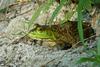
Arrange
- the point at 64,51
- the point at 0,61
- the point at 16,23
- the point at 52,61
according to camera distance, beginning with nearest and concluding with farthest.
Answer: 1. the point at 52,61
2. the point at 64,51
3. the point at 0,61
4. the point at 16,23

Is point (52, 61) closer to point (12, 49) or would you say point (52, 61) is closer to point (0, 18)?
point (12, 49)

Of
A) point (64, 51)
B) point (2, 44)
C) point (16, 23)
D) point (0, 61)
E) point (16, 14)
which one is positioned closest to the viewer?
point (64, 51)

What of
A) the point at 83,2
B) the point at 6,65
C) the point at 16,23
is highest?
the point at 83,2

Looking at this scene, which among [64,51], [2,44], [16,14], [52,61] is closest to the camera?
[52,61]

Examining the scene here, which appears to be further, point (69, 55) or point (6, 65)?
point (6, 65)

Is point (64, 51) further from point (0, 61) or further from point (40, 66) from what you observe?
point (0, 61)

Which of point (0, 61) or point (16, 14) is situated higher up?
point (16, 14)

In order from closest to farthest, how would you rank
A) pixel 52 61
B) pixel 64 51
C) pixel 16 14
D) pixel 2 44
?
pixel 52 61 < pixel 64 51 < pixel 2 44 < pixel 16 14

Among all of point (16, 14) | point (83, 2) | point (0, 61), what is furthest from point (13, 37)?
point (83, 2)

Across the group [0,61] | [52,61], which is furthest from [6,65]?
[52,61]

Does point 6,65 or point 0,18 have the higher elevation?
point 0,18
